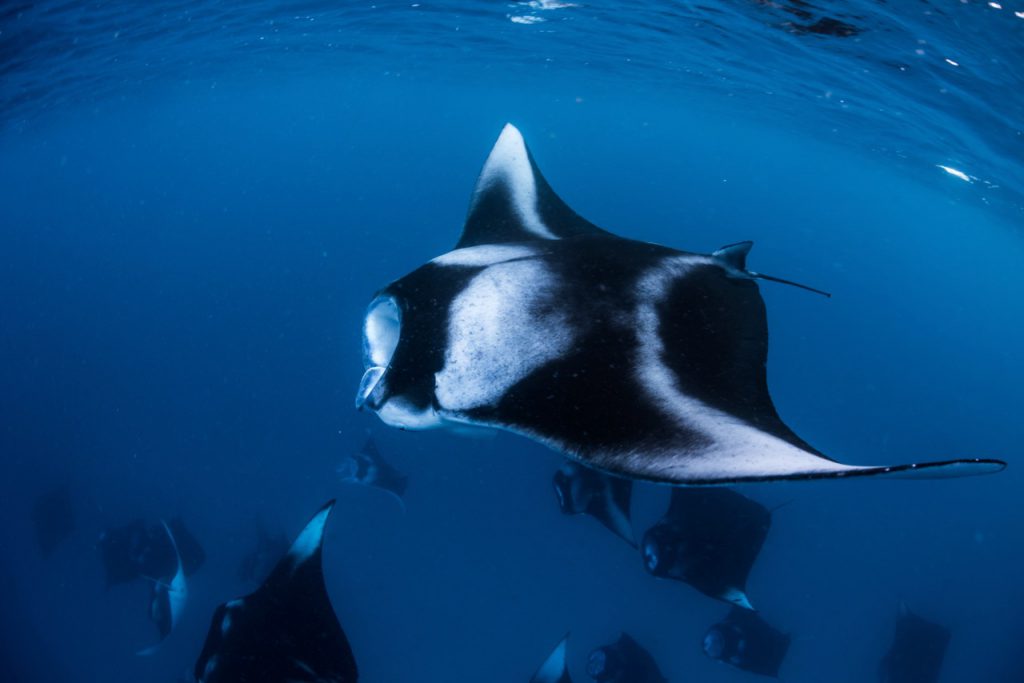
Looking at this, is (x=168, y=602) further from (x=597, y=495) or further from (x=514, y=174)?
(x=514, y=174)

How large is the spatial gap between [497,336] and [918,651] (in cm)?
1086

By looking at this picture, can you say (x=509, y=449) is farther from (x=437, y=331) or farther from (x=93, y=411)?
(x=93, y=411)

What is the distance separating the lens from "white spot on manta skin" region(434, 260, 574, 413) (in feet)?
7.75

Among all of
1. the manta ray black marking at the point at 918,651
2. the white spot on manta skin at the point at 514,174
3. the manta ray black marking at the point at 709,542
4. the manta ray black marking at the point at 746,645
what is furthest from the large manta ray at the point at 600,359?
the manta ray black marking at the point at 918,651

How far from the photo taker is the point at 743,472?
147cm

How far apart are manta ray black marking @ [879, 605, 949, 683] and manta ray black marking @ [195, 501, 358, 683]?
9930 mm

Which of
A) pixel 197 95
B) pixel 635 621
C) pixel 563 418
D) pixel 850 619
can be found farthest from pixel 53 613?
pixel 197 95

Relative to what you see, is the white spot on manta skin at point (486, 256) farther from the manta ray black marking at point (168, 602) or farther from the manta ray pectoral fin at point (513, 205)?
the manta ray black marking at point (168, 602)

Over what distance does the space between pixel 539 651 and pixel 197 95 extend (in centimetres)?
4467

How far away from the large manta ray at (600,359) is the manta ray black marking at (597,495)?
3.16m

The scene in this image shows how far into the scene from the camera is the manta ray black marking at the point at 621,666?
7.08 meters

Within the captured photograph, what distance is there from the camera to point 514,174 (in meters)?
4.75

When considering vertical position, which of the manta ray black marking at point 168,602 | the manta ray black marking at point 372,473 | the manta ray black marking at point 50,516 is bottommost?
the manta ray black marking at point 50,516

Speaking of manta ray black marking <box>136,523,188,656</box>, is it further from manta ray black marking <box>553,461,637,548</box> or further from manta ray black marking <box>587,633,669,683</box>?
manta ray black marking <box>587,633,669,683</box>
